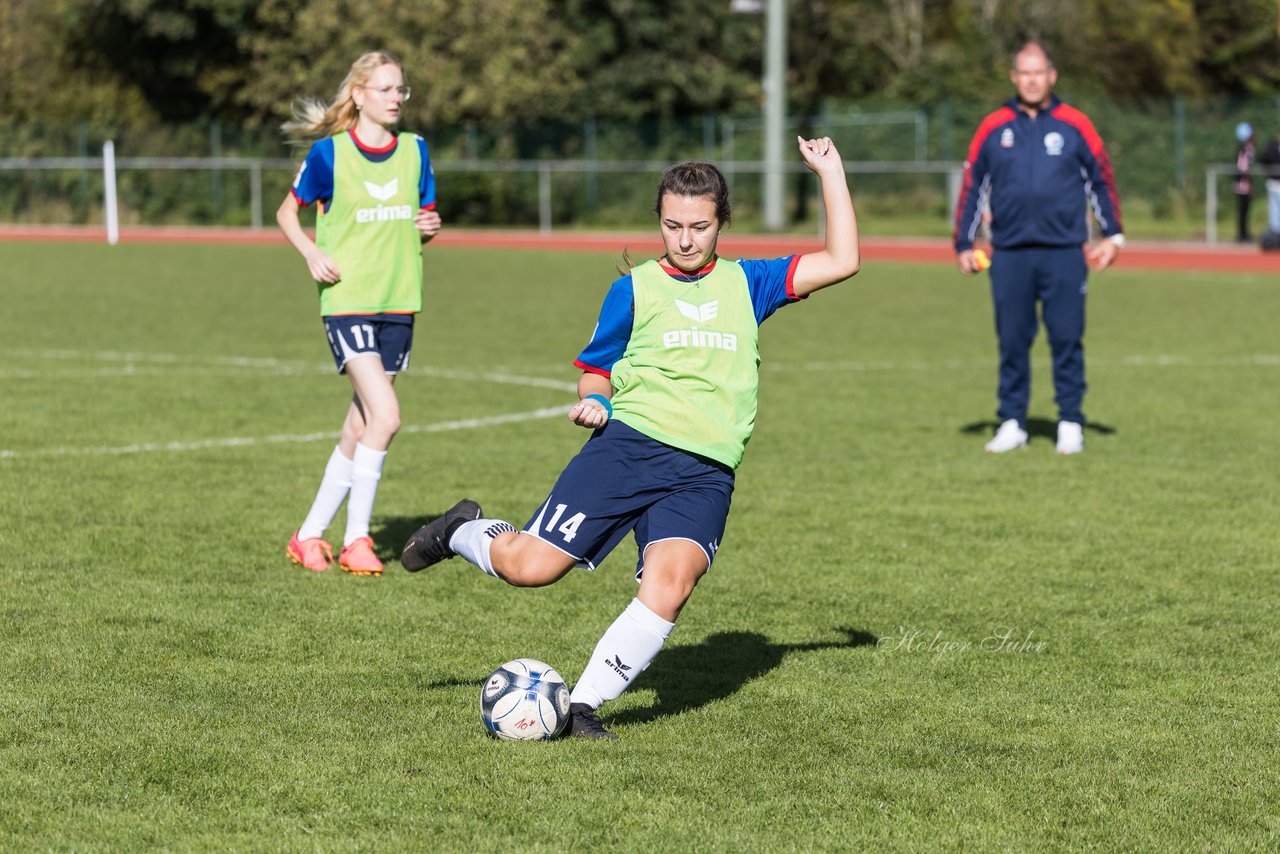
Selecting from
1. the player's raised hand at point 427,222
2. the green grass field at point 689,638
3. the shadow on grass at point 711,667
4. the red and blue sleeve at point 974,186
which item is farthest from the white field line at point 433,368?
the shadow on grass at point 711,667

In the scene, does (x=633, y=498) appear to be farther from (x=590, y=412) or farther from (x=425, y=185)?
(x=425, y=185)

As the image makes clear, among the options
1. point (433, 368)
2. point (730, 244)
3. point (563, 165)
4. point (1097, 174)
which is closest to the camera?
point (1097, 174)

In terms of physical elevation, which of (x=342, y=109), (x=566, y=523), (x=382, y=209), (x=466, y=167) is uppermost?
(x=466, y=167)

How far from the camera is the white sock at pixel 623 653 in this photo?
5.09m

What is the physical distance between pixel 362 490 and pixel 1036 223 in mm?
5194

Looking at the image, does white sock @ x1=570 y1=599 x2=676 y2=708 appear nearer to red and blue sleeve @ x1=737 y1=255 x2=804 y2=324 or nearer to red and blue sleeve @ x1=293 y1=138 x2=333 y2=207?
red and blue sleeve @ x1=737 y1=255 x2=804 y2=324

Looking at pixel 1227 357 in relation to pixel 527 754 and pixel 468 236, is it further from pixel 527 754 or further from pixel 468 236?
pixel 468 236

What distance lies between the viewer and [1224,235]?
34.8 m

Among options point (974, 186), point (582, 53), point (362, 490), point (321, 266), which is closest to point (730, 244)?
point (582, 53)

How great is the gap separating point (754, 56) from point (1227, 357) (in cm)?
3326

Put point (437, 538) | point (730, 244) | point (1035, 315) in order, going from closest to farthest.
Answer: point (437, 538), point (1035, 315), point (730, 244)

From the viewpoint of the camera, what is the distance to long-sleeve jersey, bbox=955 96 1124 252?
1104 cm

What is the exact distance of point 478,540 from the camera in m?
5.57

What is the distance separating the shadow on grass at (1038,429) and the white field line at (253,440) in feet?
9.28
